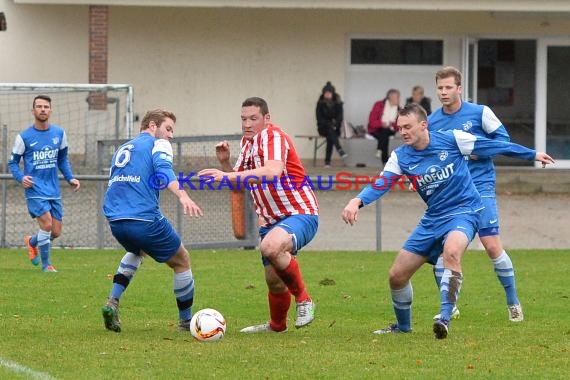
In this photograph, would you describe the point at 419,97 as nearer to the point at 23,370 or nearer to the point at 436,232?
the point at 436,232

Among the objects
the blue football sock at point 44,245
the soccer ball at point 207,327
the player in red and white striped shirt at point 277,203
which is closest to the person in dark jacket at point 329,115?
the blue football sock at point 44,245

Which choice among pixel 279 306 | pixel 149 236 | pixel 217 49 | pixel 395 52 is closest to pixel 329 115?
pixel 395 52

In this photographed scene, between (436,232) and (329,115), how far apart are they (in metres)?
16.8

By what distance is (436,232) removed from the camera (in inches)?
366

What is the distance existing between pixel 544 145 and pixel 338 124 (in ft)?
14.9

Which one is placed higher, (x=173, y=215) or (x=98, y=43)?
(x=98, y=43)

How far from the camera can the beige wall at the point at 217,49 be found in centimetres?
2714

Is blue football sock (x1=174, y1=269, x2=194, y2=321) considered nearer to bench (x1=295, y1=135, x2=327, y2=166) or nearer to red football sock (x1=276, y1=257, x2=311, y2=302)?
red football sock (x1=276, y1=257, x2=311, y2=302)

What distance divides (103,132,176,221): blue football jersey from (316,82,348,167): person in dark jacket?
16.6 metres

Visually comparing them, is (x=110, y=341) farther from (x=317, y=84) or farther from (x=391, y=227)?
(x=317, y=84)

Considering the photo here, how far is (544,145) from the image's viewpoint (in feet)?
89.4

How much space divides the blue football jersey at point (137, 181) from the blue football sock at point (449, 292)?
2159 mm

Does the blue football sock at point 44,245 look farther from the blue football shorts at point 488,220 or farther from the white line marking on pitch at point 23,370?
the white line marking on pitch at point 23,370

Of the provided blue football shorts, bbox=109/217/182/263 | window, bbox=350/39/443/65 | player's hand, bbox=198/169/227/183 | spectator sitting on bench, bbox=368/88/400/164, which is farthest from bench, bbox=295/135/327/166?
player's hand, bbox=198/169/227/183
